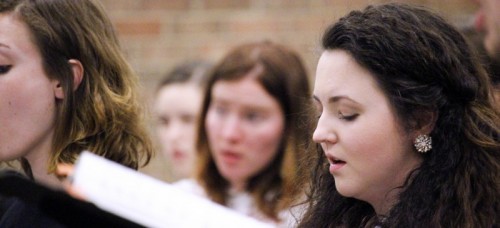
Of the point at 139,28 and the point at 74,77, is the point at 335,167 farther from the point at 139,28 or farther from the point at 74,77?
the point at 139,28

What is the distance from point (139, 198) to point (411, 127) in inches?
30.5

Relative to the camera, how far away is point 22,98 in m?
2.55

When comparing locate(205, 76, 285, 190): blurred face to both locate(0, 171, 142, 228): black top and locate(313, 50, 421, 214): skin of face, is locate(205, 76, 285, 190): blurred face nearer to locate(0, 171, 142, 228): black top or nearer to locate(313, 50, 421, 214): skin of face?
locate(313, 50, 421, 214): skin of face

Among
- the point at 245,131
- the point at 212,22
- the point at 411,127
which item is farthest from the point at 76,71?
the point at 212,22

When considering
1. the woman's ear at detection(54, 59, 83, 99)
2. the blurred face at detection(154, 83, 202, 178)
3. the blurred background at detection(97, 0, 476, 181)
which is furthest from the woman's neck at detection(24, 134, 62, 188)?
the blurred background at detection(97, 0, 476, 181)

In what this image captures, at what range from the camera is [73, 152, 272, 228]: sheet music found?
176cm

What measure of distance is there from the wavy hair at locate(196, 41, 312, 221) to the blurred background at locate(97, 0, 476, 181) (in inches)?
52.0

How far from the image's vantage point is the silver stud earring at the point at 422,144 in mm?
2301

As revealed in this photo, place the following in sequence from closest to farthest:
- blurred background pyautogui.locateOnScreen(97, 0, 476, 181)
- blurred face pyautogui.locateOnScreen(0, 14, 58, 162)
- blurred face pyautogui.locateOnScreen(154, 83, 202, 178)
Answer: blurred face pyautogui.locateOnScreen(0, 14, 58, 162)
blurred face pyautogui.locateOnScreen(154, 83, 202, 178)
blurred background pyautogui.locateOnScreen(97, 0, 476, 181)

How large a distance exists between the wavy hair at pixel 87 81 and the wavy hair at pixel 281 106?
37.5 inches

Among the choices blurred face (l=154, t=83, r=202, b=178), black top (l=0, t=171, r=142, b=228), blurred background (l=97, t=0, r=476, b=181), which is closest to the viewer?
black top (l=0, t=171, r=142, b=228)

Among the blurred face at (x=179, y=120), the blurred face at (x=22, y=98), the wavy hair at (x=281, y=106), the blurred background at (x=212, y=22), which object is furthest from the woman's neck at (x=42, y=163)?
the blurred background at (x=212, y=22)

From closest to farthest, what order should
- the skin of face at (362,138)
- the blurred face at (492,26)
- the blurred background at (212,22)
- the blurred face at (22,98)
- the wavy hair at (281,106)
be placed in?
the skin of face at (362,138)
the blurred face at (22,98)
the blurred face at (492,26)
the wavy hair at (281,106)
the blurred background at (212,22)

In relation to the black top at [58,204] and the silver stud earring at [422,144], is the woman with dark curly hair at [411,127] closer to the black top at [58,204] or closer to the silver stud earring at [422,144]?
the silver stud earring at [422,144]
